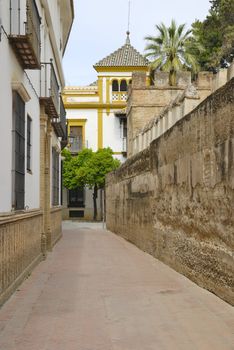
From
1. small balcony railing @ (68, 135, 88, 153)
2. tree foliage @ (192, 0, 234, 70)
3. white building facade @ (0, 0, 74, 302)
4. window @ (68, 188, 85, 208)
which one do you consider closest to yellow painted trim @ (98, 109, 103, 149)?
small balcony railing @ (68, 135, 88, 153)

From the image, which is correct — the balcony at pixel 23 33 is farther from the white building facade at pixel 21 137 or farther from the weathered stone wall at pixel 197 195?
the weathered stone wall at pixel 197 195

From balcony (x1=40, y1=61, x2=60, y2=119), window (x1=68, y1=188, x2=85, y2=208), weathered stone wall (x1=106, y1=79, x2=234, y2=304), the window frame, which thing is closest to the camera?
weathered stone wall (x1=106, y1=79, x2=234, y2=304)

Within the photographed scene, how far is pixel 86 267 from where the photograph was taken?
42.4 feet

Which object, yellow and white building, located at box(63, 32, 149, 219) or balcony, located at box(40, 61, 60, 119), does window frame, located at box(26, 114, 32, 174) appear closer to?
balcony, located at box(40, 61, 60, 119)

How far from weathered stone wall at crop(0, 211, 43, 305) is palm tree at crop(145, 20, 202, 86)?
35585 mm

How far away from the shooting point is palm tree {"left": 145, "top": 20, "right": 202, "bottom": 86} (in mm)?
46750

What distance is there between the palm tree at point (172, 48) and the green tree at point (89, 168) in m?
8.28

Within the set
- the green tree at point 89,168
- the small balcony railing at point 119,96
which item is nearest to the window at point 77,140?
the green tree at point 89,168

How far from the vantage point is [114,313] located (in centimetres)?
753

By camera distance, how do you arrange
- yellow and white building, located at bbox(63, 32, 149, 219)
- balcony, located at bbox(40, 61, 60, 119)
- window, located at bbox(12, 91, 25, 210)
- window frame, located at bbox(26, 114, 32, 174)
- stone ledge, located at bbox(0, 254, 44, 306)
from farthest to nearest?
yellow and white building, located at bbox(63, 32, 149, 219) < balcony, located at bbox(40, 61, 60, 119) < window frame, located at bbox(26, 114, 32, 174) < window, located at bbox(12, 91, 25, 210) < stone ledge, located at bbox(0, 254, 44, 306)

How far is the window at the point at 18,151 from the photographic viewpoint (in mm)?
10602

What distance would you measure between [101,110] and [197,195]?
37877 mm

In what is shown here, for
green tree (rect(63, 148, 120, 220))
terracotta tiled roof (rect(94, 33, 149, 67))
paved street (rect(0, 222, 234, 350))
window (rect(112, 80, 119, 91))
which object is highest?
terracotta tiled roof (rect(94, 33, 149, 67))

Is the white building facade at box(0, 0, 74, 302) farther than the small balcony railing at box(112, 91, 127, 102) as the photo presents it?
No
